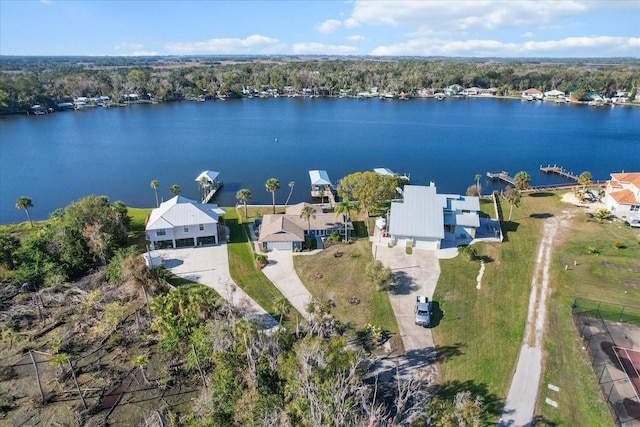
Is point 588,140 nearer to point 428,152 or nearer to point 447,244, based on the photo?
point 428,152

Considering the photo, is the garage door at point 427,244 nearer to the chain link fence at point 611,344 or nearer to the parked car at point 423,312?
the parked car at point 423,312

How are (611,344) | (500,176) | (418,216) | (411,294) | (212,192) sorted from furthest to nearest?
(500,176) < (212,192) < (418,216) < (411,294) < (611,344)

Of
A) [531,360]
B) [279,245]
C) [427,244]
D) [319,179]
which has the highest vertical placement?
[319,179]

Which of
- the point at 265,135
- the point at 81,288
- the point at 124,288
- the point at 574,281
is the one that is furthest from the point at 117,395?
the point at 265,135

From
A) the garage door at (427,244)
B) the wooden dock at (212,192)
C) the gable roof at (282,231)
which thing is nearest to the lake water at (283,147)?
the wooden dock at (212,192)

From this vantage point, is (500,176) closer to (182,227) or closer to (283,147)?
(283,147)

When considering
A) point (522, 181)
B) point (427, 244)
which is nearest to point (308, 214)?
point (427, 244)
